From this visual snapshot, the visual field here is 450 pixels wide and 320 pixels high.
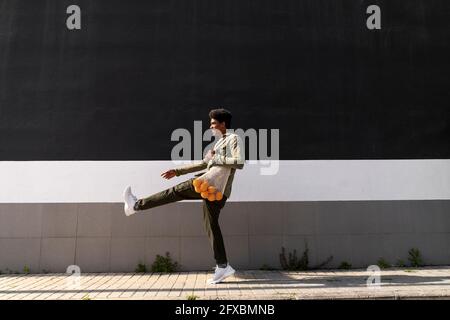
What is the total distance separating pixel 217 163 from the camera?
4195 mm

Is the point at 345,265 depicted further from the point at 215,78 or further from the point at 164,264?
the point at 215,78

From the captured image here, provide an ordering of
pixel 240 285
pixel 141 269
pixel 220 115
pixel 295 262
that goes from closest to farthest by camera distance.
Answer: pixel 240 285 < pixel 220 115 < pixel 141 269 < pixel 295 262

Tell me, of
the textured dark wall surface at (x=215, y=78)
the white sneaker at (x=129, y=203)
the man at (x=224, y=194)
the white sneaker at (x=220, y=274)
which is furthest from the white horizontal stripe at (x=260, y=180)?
the white sneaker at (x=220, y=274)

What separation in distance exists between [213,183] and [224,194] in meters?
0.22

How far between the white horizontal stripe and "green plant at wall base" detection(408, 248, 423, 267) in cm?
73

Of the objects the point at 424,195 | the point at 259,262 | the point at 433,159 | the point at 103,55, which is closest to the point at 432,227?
the point at 424,195

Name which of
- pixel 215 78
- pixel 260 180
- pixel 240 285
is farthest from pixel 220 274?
pixel 215 78

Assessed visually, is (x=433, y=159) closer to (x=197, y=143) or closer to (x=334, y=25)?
(x=334, y=25)

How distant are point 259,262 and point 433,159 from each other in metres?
2.92

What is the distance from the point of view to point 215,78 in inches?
210

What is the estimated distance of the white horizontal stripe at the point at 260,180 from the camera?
5023mm

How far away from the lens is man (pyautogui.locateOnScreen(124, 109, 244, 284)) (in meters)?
4.19

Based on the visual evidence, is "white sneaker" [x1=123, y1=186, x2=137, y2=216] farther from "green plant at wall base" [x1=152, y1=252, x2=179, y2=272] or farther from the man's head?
the man's head

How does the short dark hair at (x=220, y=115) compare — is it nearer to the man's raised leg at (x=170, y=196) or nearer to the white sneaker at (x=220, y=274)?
the man's raised leg at (x=170, y=196)
